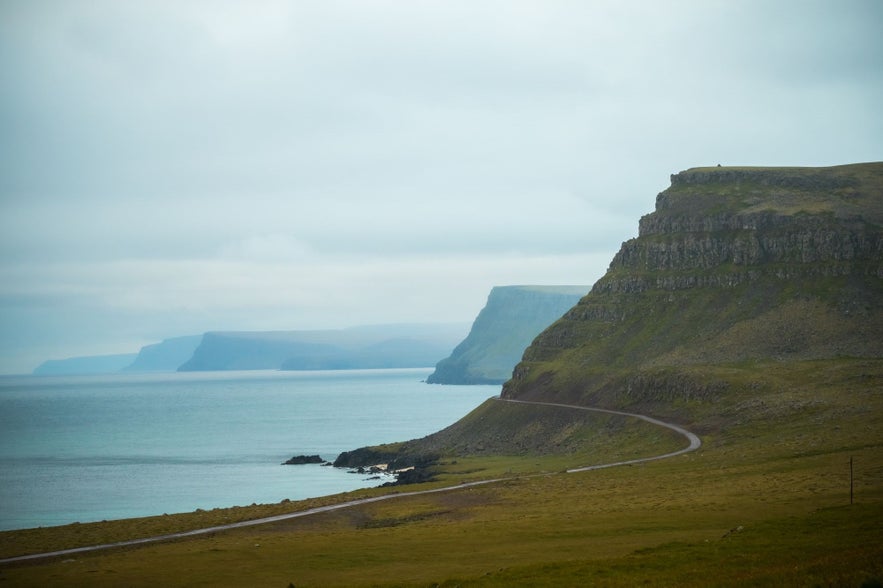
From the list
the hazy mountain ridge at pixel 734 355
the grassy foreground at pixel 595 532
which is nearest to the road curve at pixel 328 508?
the grassy foreground at pixel 595 532

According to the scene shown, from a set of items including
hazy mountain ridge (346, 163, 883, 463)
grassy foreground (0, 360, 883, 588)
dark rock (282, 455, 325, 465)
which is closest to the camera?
grassy foreground (0, 360, 883, 588)

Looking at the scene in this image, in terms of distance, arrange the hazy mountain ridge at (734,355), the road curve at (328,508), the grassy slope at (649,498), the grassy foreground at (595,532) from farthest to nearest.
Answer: the hazy mountain ridge at (734,355) < the road curve at (328,508) < the grassy slope at (649,498) < the grassy foreground at (595,532)

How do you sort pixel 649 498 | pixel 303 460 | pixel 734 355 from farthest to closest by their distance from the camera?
pixel 303 460 < pixel 734 355 < pixel 649 498

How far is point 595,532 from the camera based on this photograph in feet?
204

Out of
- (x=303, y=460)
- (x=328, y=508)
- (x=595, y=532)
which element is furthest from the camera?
(x=303, y=460)

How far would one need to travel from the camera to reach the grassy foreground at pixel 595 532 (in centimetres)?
4275

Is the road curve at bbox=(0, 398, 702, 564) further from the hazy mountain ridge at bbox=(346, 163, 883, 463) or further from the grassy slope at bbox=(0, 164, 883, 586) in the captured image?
the hazy mountain ridge at bbox=(346, 163, 883, 463)

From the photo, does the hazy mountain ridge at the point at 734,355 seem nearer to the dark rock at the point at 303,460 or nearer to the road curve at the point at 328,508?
the road curve at the point at 328,508

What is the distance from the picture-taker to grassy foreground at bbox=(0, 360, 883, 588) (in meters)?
42.8

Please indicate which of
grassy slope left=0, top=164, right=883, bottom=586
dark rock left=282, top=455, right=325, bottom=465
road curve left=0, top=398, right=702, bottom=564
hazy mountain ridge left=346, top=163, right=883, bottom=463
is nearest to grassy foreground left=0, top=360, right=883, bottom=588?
grassy slope left=0, top=164, right=883, bottom=586

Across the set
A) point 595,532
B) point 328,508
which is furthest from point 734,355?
point 595,532

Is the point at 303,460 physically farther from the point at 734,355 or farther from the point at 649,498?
the point at 649,498

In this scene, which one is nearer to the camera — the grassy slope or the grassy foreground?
the grassy foreground

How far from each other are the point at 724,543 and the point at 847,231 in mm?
166369
